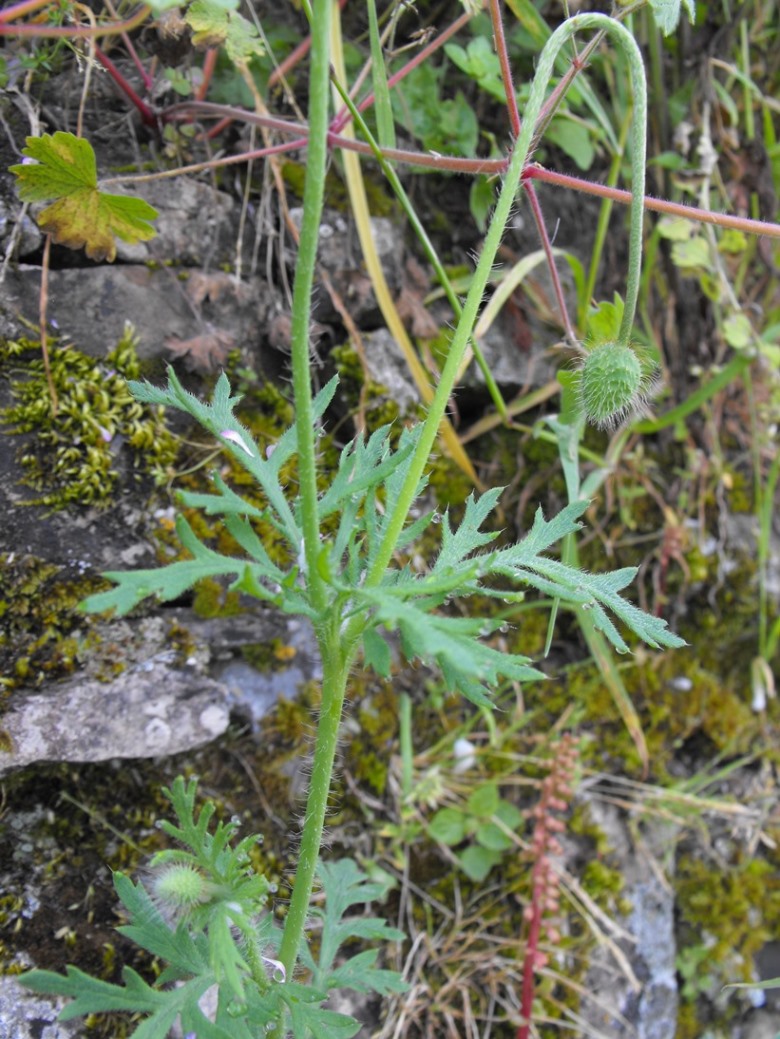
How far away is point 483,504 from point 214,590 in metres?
0.89

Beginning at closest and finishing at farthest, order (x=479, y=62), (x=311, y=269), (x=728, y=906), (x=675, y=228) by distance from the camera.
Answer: (x=311, y=269) < (x=479, y=62) < (x=675, y=228) < (x=728, y=906)

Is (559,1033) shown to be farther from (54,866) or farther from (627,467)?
(627,467)

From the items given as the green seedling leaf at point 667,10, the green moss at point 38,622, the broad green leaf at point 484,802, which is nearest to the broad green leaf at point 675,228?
the green seedling leaf at point 667,10

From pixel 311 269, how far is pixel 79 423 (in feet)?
3.56

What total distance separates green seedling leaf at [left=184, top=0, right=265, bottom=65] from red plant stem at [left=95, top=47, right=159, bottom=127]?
0.90 feet

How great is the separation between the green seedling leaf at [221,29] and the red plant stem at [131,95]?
27 cm

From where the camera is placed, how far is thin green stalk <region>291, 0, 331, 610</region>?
1.09 meters

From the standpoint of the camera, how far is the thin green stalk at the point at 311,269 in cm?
109

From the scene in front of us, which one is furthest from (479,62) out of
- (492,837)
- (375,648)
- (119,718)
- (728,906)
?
(728,906)

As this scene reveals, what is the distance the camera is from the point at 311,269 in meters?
1.18

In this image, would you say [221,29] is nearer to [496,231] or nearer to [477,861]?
[496,231]

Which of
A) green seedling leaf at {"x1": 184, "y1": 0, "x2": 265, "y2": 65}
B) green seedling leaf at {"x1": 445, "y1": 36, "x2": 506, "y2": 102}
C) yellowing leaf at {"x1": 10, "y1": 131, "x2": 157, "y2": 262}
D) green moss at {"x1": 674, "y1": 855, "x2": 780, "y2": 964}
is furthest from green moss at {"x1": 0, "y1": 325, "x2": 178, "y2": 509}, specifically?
green moss at {"x1": 674, "y1": 855, "x2": 780, "y2": 964}

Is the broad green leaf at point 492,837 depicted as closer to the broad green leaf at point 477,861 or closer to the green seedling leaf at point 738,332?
the broad green leaf at point 477,861

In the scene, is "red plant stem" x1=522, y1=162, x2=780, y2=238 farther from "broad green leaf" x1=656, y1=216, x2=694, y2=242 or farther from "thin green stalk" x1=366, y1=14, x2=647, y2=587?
"broad green leaf" x1=656, y1=216, x2=694, y2=242
